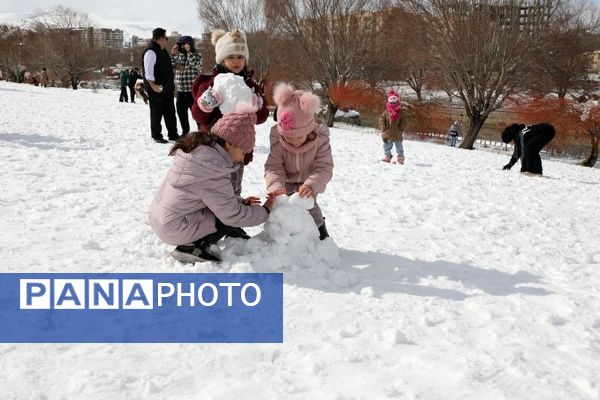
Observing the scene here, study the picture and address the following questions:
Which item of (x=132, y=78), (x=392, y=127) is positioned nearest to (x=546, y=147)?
(x=132, y=78)

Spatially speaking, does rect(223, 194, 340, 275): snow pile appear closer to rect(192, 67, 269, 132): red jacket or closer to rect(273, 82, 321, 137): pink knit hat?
rect(273, 82, 321, 137): pink knit hat

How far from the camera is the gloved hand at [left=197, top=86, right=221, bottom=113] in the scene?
3322 mm

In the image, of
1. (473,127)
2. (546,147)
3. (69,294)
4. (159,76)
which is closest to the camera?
(69,294)

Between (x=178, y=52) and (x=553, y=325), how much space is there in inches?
264

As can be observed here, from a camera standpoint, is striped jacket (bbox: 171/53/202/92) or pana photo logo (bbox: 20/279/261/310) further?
striped jacket (bbox: 171/53/202/92)

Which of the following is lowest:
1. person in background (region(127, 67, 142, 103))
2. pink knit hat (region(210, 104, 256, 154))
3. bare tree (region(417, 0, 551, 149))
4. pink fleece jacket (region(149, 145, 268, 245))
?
pink fleece jacket (region(149, 145, 268, 245))

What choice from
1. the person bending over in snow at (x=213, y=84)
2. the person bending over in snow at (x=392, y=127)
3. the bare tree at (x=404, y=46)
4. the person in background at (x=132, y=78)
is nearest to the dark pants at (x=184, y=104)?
the person bending over in snow at (x=392, y=127)

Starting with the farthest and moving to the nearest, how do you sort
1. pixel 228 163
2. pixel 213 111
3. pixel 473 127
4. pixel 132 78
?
pixel 473 127 → pixel 132 78 → pixel 213 111 → pixel 228 163

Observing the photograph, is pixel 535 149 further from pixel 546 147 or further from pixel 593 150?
pixel 546 147

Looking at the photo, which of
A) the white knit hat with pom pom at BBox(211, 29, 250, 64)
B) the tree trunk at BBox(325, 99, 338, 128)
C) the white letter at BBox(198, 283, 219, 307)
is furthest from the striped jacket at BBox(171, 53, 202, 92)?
the tree trunk at BBox(325, 99, 338, 128)

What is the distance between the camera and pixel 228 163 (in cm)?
293

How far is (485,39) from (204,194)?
18027mm

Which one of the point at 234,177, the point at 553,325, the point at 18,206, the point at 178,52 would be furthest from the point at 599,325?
the point at 178,52

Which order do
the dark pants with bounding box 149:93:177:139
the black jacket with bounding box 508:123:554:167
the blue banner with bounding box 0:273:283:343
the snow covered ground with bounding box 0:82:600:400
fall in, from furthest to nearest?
the black jacket with bounding box 508:123:554:167
the dark pants with bounding box 149:93:177:139
the blue banner with bounding box 0:273:283:343
the snow covered ground with bounding box 0:82:600:400
